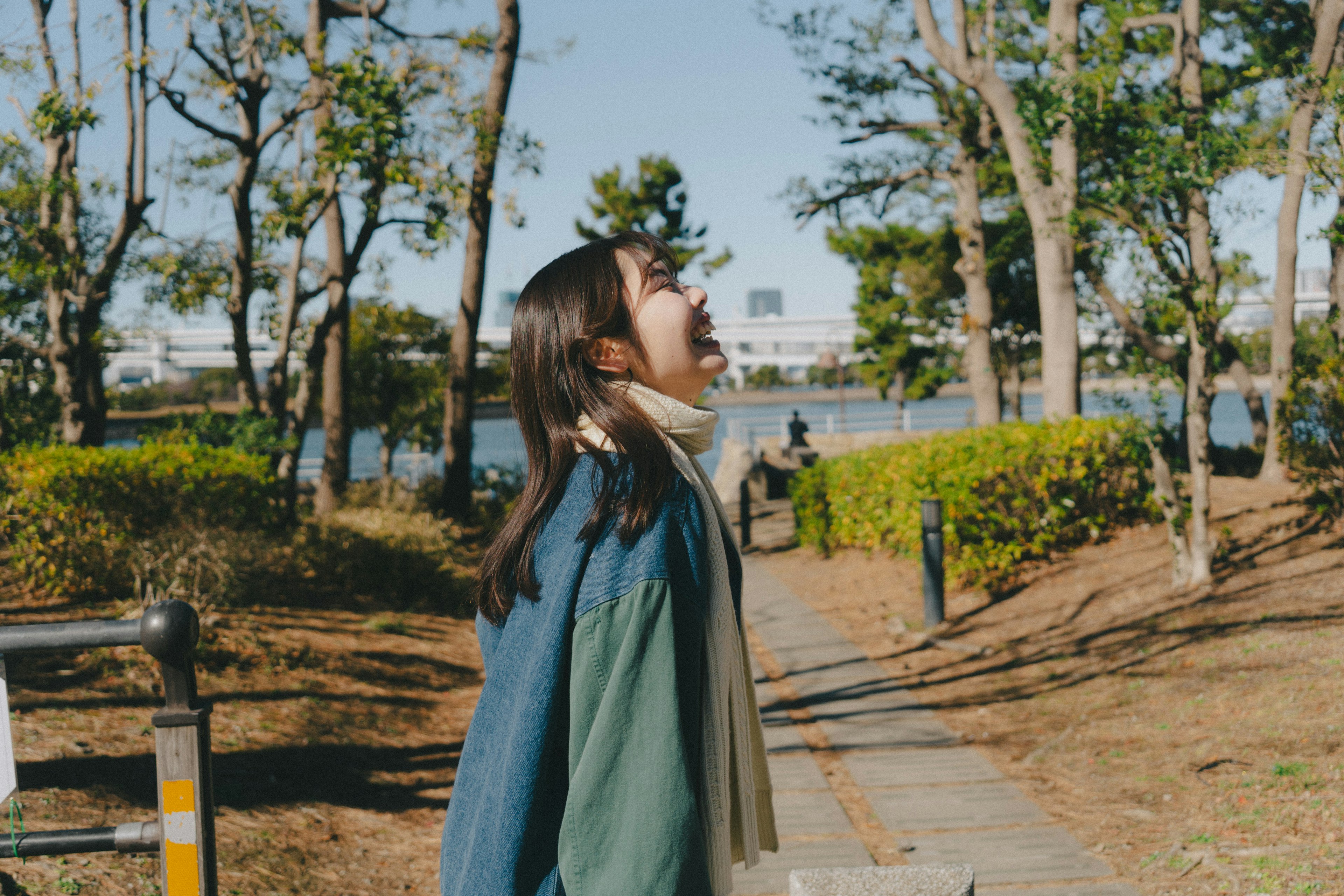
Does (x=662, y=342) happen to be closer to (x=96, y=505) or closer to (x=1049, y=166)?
(x=96, y=505)

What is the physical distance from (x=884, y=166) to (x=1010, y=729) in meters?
12.0

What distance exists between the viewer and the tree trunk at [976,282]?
15.6m

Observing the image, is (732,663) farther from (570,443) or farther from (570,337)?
(570,337)

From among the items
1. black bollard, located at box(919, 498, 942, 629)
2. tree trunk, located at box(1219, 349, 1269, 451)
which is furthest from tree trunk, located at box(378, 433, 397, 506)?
tree trunk, located at box(1219, 349, 1269, 451)

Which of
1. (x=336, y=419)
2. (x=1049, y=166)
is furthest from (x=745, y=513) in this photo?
(x=1049, y=166)

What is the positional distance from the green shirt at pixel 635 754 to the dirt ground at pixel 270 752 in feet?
8.88

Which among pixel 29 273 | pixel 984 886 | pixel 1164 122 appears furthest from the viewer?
pixel 29 273

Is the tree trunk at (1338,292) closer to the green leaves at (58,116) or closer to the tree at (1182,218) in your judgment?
Answer: the tree at (1182,218)

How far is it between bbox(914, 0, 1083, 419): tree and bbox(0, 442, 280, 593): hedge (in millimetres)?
7074

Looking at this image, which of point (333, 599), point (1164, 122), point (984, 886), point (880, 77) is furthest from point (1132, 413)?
point (880, 77)

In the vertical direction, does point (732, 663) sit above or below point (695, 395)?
below

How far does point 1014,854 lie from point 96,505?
597 cm

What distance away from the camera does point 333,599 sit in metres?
8.43

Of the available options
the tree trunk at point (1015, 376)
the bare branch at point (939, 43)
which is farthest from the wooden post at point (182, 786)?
the tree trunk at point (1015, 376)
